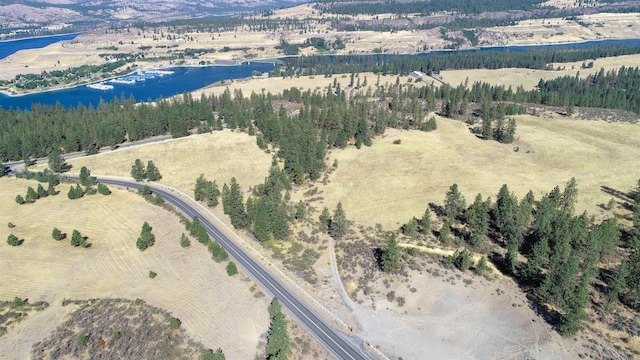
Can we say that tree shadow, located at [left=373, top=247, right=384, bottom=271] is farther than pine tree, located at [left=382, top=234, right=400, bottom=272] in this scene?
Yes

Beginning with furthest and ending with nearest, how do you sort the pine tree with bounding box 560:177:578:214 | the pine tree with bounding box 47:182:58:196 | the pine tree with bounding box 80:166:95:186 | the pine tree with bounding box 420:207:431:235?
the pine tree with bounding box 80:166:95:186
the pine tree with bounding box 47:182:58:196
the pine tree with bounding box 560:177:578:214
the pine tree with bounding box 420:207:431:235

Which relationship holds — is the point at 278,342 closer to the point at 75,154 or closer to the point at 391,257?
the point at 391,257

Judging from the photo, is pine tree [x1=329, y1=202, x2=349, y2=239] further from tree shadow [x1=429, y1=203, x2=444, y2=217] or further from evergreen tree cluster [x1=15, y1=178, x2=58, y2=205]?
evergreen tree cluster [x1=15, y1=178, x2=58, y2=205]

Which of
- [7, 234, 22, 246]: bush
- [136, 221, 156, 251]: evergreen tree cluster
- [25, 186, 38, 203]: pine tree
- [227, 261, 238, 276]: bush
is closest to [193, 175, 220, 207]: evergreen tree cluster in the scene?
[136, 221, 156, 251]: evergreen tree cluster

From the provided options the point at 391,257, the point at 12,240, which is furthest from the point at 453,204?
the point at 12,240

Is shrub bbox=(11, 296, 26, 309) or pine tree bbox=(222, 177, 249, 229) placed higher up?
pine tree bbox=(222, 177, 249, 229)

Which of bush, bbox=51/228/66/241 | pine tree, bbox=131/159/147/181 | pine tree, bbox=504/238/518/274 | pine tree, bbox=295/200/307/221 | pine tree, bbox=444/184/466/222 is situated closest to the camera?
pine tree, bbox=504/238/518/274
